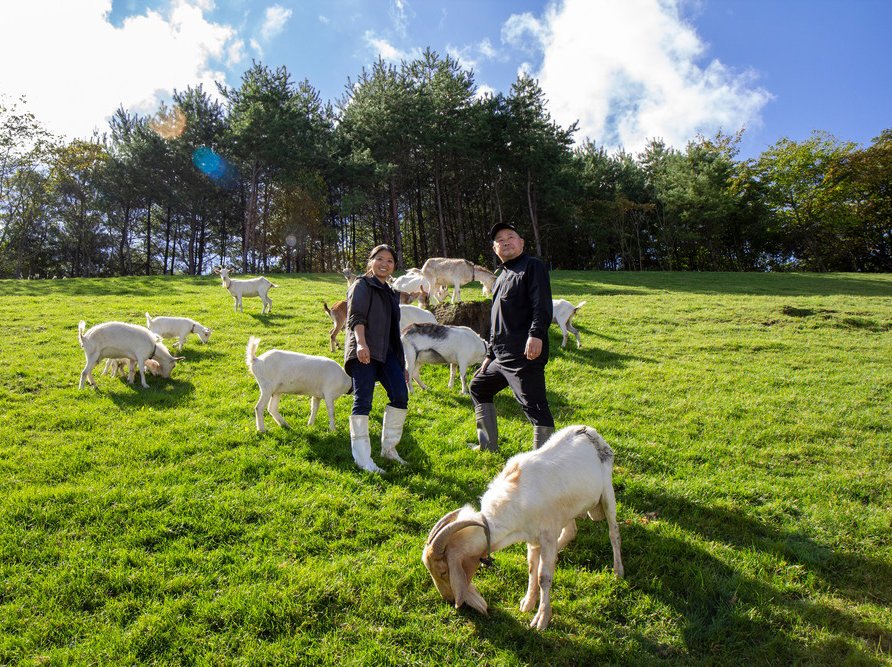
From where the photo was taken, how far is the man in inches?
194

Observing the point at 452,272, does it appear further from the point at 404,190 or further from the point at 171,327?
the point at 404,190

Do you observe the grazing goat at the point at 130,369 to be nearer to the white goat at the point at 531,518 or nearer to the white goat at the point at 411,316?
the white goat at the point at 411,316

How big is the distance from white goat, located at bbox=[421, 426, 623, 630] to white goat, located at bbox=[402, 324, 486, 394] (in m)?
4.71

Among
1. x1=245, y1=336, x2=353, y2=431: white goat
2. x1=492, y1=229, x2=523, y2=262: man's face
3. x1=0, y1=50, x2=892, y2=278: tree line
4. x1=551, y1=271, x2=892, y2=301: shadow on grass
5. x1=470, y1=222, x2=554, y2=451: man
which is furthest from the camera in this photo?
x1=0, y1=50, x2=892, y2=278: tree line

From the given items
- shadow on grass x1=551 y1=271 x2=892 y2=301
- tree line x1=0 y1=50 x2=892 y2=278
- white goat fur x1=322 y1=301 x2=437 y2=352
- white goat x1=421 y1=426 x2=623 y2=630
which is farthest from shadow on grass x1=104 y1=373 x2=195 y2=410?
tree line x1=0 y1=50 x2=892 y2=278

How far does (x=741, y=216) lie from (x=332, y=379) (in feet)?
178

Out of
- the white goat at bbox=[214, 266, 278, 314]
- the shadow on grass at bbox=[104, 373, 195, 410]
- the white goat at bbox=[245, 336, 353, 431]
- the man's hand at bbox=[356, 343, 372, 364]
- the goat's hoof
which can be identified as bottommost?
the goat's hoof

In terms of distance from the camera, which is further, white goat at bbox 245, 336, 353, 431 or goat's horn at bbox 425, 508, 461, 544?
white goat at bbox 245, 336, 353, 431

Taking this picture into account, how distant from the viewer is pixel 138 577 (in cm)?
363

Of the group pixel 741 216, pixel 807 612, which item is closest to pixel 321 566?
pixel 807 612

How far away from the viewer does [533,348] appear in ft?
15.8

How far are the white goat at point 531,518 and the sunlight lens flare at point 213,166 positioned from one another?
40924 millimetres

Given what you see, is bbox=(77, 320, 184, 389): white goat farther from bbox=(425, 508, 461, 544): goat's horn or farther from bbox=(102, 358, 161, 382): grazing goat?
bbox=(425, 508, 461, 544): goat's horn

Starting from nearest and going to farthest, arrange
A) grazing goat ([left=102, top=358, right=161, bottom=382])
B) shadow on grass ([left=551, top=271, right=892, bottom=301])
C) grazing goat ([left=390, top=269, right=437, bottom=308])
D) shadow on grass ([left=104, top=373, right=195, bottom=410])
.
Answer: shadow on grass ([left=104, top=373, right=195, bottom=410]) < grazing goat ([left=102, top=358, right=161, bottom=382]) < grazing goat ([left=390, top=269, right=437, bottom=308]) < shadow on grass ([left=551, top=271, right=892, bottom=301])
